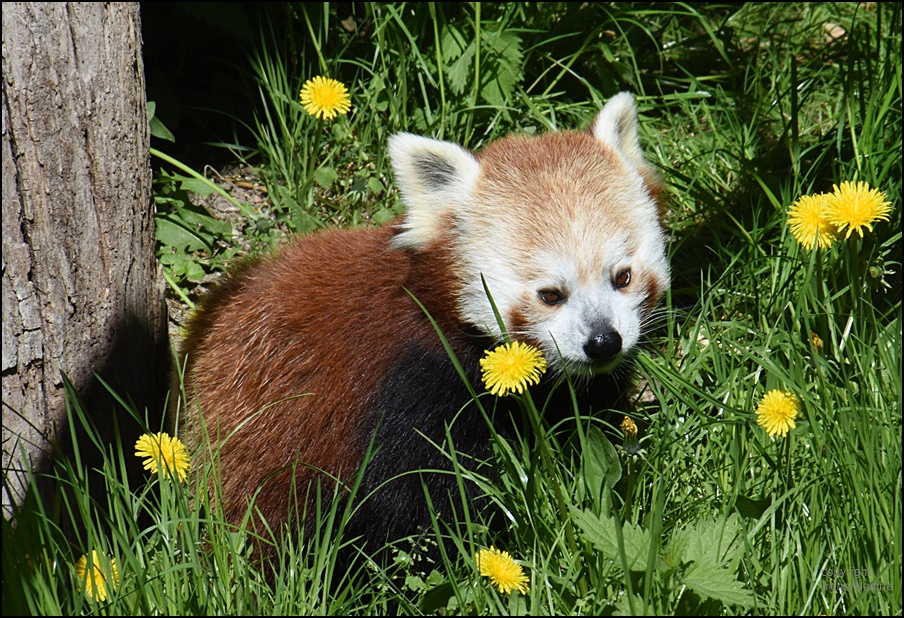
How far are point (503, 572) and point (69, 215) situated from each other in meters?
1.70

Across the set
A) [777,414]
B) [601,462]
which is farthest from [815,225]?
[601,462]

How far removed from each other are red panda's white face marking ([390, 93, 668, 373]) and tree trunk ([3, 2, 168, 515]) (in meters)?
0.91

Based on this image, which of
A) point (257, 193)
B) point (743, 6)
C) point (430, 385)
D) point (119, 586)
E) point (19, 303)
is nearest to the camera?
point (119, 586)

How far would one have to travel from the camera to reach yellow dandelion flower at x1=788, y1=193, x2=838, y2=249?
9.17ft

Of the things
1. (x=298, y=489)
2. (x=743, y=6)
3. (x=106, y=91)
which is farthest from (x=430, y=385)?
(x=743, y=6)

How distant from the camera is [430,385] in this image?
3.00 metres

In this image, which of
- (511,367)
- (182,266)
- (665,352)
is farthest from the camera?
(182,266)

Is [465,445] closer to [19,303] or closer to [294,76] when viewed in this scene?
[19,303]

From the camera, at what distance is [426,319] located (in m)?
3.03

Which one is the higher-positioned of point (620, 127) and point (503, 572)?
point (620, 127)

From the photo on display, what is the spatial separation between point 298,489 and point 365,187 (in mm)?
1681

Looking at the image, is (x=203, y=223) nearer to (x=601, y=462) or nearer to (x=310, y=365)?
(x=310, y=365)

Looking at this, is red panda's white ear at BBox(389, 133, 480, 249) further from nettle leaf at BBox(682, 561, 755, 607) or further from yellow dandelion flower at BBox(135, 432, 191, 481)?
nettle leaf at BBox(682, 561, 755, 607)

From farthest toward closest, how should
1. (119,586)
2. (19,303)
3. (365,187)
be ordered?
(365,187)
(19,303)
(119,586)
